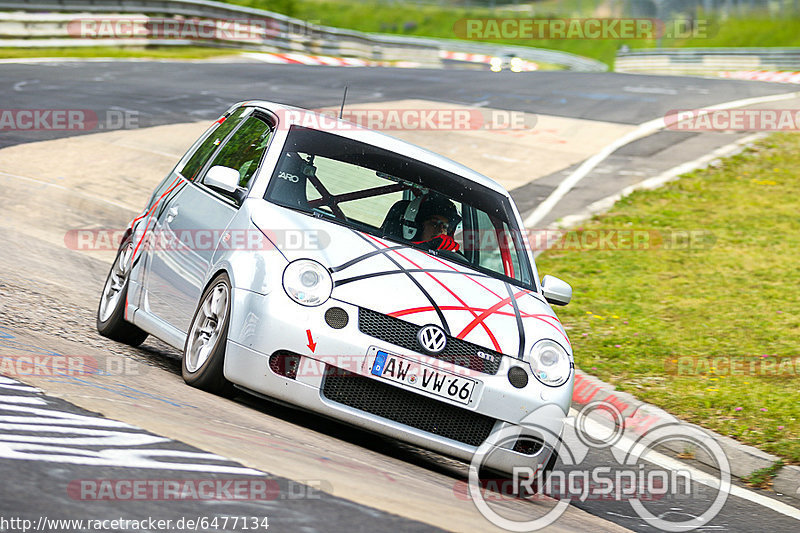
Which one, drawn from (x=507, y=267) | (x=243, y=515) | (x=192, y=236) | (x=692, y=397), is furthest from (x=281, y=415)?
(x=692, y=397)

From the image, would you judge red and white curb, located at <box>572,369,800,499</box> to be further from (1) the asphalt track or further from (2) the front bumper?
(2) the front bumper

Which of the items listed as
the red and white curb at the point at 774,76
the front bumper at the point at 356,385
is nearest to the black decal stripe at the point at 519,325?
the front bumper at the point at 356,385

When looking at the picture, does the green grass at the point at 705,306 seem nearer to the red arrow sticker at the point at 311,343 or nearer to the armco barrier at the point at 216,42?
the red arrow sticker at the point at 311,343

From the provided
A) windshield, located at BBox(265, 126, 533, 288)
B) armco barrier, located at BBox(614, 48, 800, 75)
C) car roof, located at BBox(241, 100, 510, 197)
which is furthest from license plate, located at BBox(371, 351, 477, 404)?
armco barrier, located at BBox(614, 48, 800, 75)

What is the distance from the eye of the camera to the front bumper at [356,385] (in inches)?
197

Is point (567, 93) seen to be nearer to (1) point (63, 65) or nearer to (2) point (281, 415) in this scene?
(1) point (63, 65)

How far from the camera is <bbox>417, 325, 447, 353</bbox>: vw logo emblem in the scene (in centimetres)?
503

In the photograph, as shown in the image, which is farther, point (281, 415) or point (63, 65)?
point (63, 65)

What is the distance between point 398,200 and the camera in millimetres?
6402

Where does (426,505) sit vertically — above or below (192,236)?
below

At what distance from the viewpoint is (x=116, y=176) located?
515 inches

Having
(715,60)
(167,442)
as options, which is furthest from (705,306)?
(715,60)

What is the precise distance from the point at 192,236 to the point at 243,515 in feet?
10.0

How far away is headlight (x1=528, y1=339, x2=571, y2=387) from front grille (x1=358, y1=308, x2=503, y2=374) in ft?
0.86
